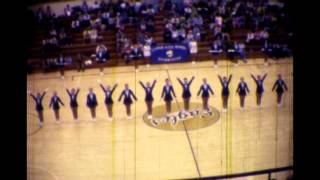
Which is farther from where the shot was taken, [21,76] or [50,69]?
[50,69]

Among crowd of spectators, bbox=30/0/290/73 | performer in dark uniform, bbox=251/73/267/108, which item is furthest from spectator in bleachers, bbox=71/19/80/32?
performer in dark uniform, bbox=251/73/267/108

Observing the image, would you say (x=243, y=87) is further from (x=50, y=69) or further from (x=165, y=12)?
(x=50, y=69)

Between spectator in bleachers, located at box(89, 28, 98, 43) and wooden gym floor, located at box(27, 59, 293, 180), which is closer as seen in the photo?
wooden gym floor, located at box(27, 59, 293, 180)

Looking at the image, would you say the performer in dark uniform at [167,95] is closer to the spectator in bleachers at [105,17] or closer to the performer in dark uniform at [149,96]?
the performer in dark uniform at [149,96]

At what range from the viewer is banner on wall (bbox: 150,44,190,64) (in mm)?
10844

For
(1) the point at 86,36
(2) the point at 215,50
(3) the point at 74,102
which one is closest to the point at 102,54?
(1) the point at 86,36

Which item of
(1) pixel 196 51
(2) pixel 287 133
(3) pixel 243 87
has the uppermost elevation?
(1) pixel 196 51

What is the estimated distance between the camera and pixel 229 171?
8.62 m

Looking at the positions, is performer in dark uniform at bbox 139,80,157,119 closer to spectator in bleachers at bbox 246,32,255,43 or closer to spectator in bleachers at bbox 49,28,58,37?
spectator in bleachers at bbox 246,32,255,43

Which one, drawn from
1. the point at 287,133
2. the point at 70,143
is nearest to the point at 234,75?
the point at 287,133

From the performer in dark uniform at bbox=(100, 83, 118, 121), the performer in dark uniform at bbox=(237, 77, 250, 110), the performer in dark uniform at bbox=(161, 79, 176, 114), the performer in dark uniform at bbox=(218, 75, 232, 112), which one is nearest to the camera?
the performer in dark uniform at bbox=(218, 75, 232, 112)

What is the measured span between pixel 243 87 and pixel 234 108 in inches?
18.9

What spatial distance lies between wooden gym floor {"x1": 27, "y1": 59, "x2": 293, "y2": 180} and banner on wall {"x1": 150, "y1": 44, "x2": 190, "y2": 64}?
85 centimetres

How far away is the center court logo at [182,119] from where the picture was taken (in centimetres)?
995
